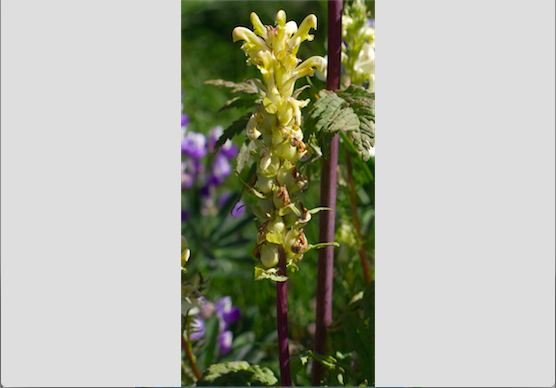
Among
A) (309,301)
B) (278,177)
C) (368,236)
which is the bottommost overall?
(309,301)

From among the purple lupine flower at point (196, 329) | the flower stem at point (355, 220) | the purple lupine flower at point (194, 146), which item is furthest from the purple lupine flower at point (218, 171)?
the flower stem at point (355, 220)

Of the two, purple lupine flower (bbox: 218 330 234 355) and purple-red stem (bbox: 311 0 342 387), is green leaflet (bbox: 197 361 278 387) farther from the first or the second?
purple lupine flower (bbox: 218 330 234 355)

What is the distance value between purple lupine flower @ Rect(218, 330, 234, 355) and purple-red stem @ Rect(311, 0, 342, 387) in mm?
406

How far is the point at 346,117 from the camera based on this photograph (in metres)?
0.89

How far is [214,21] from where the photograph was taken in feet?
8.31

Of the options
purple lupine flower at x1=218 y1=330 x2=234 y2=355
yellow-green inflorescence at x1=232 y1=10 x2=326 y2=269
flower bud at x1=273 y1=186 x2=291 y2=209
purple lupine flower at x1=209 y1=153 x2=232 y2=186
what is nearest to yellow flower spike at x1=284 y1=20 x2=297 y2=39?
yellow-green inflorescence at x1=232 y1=10 x2=326 y2=269

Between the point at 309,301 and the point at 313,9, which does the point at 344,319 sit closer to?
the point at 309,301

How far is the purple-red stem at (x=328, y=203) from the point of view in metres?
1.04

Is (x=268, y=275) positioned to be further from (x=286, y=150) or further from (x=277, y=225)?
(x=286, y=150)

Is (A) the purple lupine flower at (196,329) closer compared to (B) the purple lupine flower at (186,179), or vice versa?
(A) the purple lupine flower at (196,329)

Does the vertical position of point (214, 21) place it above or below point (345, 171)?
above

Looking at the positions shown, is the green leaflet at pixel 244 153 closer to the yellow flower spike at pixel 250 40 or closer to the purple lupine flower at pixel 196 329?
the yellow flower spike at pixel 250 40

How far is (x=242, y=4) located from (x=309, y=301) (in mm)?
922

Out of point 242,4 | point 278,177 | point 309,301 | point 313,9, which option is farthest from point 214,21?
point 278,177
